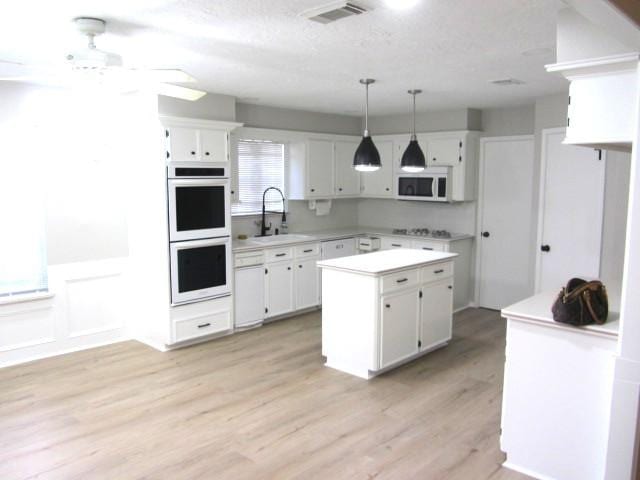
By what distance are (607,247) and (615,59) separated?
10.3ft

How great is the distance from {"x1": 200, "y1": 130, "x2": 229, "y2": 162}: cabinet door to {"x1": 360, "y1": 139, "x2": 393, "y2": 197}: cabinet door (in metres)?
2.41

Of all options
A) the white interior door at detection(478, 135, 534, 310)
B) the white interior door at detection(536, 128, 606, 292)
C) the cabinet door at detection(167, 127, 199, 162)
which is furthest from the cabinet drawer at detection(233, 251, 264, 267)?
the white interior door at detection(536, 128, 606, 292)

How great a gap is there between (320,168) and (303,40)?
3.52 meters

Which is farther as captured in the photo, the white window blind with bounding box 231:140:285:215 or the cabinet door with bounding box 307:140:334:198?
the cabinet door with bounding box 307:140:334:198

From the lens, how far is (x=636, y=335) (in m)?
2.35

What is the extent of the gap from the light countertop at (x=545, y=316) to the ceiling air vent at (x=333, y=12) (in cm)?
173

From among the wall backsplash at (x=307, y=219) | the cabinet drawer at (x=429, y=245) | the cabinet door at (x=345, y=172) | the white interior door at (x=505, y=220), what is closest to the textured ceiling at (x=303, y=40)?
the white interior door at (x=505, y=220)

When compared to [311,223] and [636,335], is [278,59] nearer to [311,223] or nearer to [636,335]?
[636,335]

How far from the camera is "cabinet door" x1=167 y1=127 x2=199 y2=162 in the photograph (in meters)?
4.70

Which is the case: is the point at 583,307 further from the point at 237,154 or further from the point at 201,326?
the point at 237,154

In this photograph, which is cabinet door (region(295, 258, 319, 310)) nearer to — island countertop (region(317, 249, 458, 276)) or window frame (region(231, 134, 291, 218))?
window frame (region(231, 134, 291, 218))

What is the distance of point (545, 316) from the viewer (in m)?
2.82

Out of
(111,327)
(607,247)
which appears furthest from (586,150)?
(111,327)

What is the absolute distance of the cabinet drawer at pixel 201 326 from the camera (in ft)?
16.2
